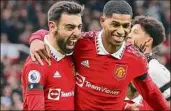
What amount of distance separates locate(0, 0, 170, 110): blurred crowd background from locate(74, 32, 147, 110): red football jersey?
606cm

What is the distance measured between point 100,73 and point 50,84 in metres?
0.49

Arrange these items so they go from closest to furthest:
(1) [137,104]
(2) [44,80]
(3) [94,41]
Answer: (2) [44,80] < (3) [94,41] < (1) [137,104]

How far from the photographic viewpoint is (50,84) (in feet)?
17.3

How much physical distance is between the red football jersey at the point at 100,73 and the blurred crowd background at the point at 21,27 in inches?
238

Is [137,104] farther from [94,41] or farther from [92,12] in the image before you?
[92,12]

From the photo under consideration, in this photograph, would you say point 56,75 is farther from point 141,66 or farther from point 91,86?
point 141,66

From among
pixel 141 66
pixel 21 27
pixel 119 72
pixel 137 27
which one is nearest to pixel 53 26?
pixel 119 72

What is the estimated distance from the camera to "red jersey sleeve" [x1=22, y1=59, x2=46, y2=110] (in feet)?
16.7

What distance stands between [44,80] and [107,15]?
831 mm

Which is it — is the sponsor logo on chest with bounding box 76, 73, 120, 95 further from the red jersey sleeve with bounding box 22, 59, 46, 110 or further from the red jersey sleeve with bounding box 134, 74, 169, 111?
the red jersey sleeve with bounding box 22, 59, 46, 110

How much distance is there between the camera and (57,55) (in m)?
5.36

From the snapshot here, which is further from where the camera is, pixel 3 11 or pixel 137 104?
pixel 3 11

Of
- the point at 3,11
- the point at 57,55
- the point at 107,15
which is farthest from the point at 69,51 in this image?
the point at 3,11

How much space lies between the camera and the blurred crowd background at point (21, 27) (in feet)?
40.2
